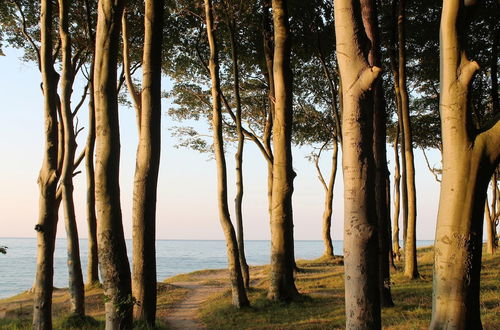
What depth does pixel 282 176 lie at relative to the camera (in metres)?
12.0

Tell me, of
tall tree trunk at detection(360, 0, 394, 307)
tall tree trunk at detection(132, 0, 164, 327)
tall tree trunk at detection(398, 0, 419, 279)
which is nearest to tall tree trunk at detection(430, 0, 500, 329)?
tall tree trunk at detection(360, 0, 394, 307)

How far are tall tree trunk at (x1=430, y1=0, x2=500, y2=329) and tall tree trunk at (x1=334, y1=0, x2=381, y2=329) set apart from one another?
1.22 meters

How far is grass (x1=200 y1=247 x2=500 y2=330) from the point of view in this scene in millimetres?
8641

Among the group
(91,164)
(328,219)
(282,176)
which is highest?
(91,164)

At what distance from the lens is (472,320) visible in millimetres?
5344

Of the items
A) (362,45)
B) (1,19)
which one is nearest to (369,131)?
(362,45)

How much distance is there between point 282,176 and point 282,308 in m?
3.28

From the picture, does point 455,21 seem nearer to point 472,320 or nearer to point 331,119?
point 472,320

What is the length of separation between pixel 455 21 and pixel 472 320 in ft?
11.8

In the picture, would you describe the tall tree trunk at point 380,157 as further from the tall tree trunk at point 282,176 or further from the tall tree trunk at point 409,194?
the tall tree trunk at point 409,194

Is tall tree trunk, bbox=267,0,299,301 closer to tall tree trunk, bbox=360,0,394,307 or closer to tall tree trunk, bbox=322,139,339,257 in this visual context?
tall tree trunk, bbox=360,0,394,307

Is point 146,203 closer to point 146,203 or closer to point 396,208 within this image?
point 146,203

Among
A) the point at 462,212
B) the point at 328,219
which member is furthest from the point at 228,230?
the point at 328,219

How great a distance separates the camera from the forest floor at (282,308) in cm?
908
